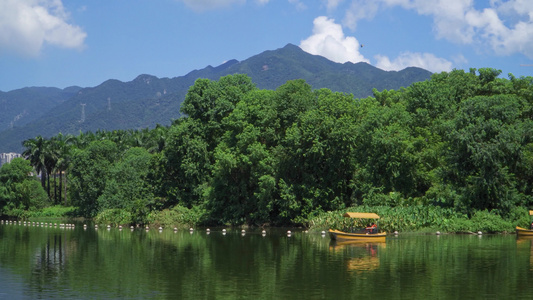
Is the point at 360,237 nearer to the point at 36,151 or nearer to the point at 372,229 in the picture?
the point at 372,229

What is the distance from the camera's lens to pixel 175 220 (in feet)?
263

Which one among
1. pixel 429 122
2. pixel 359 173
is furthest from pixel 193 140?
pixel 429 122

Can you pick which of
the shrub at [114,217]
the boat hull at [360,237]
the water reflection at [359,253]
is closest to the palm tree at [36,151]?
the shrub at [114,217]

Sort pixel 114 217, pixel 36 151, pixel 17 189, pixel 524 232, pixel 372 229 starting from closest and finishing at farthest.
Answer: pixel 372 229
pixel 524 232
pixel 114 217
pixel 17 189
pixel 36 151

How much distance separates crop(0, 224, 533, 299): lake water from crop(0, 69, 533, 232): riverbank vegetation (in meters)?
6.40

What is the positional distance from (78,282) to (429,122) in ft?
175

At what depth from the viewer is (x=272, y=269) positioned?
3694 cm

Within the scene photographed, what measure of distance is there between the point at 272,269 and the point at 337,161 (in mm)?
34402

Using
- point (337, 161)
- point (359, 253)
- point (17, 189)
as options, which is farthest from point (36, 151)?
point (359, 253)

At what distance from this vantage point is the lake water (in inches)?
1136

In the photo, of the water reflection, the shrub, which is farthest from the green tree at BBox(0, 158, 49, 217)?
the water reflection

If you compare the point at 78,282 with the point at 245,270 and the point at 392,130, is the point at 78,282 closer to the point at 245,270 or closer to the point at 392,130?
the point at 245,270

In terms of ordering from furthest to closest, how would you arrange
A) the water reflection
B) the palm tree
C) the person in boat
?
the palm tree < the person in boat < the water reflection

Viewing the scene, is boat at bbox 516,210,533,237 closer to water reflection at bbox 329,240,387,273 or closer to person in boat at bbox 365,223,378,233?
person in boat at bbox 365,223,378,233
